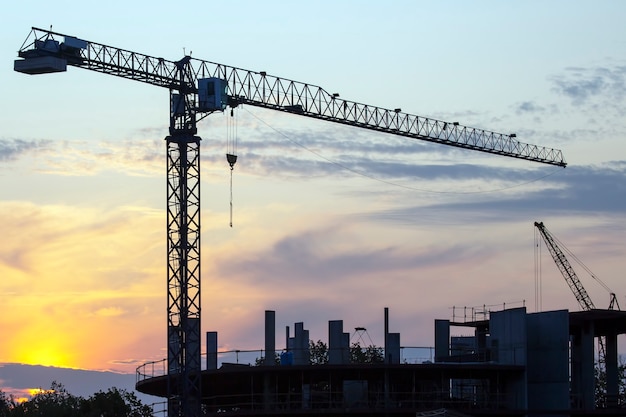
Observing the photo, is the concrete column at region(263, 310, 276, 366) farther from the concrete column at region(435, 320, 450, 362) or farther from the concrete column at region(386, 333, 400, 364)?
the concrete column at region(435, 320, 450, 362)

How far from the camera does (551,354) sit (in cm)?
11494

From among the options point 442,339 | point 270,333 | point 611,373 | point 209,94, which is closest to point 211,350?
point 270,333

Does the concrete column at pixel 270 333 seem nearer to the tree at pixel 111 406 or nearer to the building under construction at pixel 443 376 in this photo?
the building under construction at pixel 443 376

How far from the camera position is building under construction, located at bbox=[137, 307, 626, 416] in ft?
369

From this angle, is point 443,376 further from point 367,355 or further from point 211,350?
point 367,355

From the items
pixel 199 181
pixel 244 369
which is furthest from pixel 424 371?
pixel 199 181

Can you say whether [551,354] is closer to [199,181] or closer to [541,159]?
[199,181]

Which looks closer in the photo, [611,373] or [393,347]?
[393,347]

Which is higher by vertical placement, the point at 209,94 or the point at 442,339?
the point at 209,94

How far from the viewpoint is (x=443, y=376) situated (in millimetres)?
115062

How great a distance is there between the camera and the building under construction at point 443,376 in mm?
112500

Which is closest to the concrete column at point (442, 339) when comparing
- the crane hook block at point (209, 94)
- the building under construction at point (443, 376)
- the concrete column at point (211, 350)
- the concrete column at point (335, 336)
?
the building under construction at point (443, 376)

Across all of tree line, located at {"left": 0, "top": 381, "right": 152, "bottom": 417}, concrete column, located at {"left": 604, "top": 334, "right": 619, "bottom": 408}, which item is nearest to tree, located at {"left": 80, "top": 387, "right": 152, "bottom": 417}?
tree line, located at {"left": 0, "top": 381, "right": 152, "bottom": 417}

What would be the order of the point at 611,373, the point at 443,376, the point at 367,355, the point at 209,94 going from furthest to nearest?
the point at 367,355
the point at 209,94
the point at 611,373
the point at 443,376
